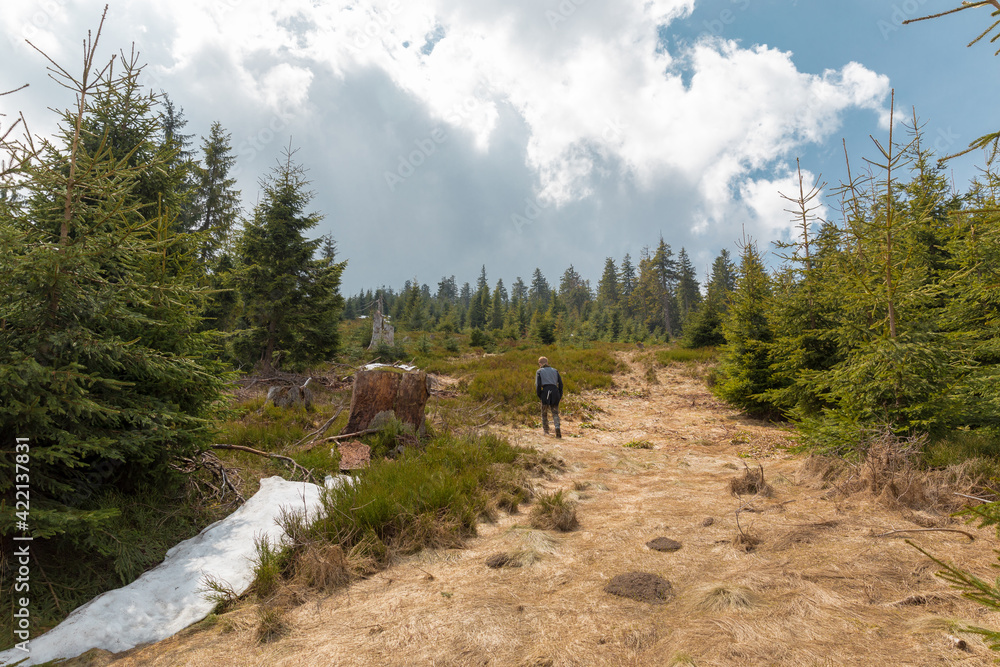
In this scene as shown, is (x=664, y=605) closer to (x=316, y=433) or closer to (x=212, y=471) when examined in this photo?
(x=212, y=471)

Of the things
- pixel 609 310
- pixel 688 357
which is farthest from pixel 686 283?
pixel 688 357

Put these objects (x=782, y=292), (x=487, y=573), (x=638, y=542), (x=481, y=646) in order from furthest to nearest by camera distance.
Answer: (x=782, y=292), (x=638, y=542), (x=487, y=573), (x=481, y=646)

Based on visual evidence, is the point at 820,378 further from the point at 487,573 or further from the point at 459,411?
the point at 459,411

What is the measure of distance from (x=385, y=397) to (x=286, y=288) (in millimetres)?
9301

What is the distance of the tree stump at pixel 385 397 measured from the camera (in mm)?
7078

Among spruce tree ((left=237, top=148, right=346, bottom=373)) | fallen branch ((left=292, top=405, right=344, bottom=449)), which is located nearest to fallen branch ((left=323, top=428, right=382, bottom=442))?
fallen branch ((left=292, top=405, right=344, bottom=449))

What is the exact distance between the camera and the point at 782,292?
34.4 feet

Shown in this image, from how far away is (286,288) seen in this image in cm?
1429

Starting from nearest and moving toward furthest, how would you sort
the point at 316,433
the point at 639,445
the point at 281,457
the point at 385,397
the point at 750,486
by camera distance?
the point at 750,486 → the point at 281,457 → the point at 316,433 → the point at 385,397 → the point at 639,445

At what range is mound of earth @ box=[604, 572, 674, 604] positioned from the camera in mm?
2840

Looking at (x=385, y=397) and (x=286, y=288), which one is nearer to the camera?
(x=385, y=397)

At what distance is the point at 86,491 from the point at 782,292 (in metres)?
12.9

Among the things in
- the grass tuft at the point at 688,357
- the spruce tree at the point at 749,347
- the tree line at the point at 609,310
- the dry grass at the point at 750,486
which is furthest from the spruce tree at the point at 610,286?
the dry grass at the point at 750,486

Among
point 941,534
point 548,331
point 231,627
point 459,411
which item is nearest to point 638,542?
point 941,534
